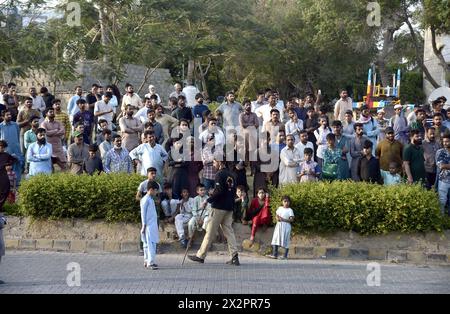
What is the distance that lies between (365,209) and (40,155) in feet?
21.7

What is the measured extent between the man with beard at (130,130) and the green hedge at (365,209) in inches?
142

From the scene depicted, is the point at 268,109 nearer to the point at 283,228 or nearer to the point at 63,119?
the point at 283,228

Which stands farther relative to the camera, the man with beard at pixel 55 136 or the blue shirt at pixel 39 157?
the man with beard at pixel 55 136

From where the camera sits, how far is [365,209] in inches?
546

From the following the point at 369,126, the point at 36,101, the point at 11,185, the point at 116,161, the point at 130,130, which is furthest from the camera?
the point at 36,101

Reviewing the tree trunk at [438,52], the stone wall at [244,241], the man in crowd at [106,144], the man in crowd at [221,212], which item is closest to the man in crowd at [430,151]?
the stone wall at [244,241]

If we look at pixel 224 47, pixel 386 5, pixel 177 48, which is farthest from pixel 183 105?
pixel 224 47

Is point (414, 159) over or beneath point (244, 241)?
over

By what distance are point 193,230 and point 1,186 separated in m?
3.71

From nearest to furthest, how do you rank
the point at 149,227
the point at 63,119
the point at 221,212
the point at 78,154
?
1. the point at 149,227
2. the point at 221,212
3. the point at 78,154
4. the point at 63,119

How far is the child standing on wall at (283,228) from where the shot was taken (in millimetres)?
13414

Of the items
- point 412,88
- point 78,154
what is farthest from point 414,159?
point 412,88

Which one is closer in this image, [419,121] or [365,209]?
[365,209]

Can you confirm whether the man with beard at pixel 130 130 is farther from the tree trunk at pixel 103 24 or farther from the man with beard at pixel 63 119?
the tree trunk at pixel 103 24
